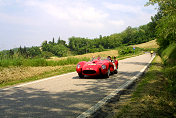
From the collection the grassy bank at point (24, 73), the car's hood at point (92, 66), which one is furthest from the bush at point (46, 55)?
the car's hood at point (92, 66)

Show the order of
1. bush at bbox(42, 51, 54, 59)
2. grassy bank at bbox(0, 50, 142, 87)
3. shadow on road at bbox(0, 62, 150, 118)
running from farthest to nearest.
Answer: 1. bush at bbox(42, 51, 54, 59)
2. grassy bank at bbox(0, 50, 142, 87)
3. shadow on road at bbox(0, 62, 150, 118)

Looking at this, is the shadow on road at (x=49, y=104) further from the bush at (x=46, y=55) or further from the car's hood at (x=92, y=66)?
the bush at (x=46, y=55)

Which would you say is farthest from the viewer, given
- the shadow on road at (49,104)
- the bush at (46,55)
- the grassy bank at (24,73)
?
the bush at (46,55)

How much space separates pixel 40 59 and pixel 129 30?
14500 centimetres

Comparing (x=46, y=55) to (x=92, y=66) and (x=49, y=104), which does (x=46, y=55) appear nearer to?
(x=92, y=66)

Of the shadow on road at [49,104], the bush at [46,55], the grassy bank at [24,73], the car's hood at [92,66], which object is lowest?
the shadow on road at [49,104]

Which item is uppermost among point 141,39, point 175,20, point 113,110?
point 141,39

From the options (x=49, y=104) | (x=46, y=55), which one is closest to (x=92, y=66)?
(x=49, y=104)

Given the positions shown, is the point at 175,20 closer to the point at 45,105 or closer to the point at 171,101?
the point at 171,101

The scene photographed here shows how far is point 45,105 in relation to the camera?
165 inches

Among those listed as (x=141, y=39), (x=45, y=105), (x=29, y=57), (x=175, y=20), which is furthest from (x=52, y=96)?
(x=141, y=39)

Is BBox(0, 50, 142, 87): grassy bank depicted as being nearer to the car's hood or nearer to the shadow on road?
the car's hood

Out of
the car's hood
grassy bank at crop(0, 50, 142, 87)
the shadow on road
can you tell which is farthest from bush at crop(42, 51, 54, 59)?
the shadow on road

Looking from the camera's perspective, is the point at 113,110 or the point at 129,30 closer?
the point at 113,110
